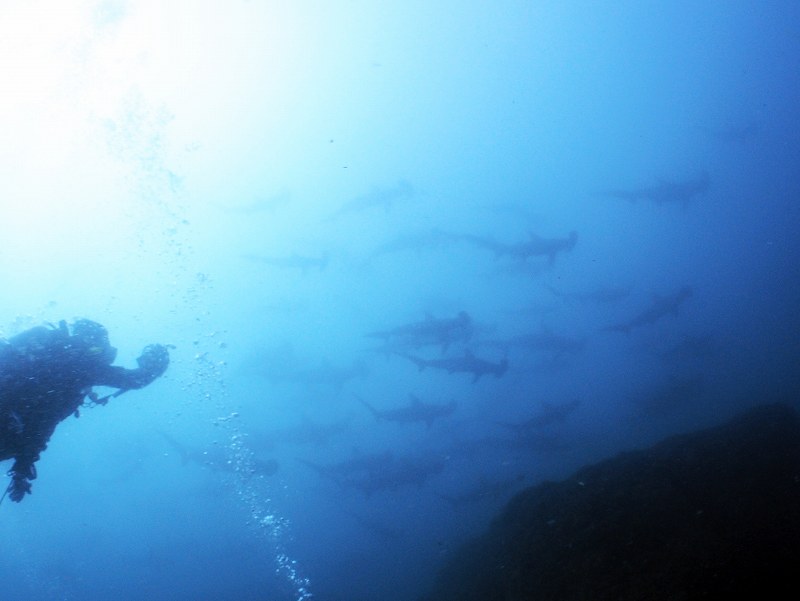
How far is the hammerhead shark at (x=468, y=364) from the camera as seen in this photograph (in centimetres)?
1780

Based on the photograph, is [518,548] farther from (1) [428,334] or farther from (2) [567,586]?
(1) [428,334]

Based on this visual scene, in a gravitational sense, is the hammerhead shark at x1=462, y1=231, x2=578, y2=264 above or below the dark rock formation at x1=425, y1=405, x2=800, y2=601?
above

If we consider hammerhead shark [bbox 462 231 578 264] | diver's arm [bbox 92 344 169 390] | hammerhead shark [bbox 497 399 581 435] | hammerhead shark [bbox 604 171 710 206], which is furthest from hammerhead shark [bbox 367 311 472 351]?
hammerhead shark [bbox 604 171 710 206]

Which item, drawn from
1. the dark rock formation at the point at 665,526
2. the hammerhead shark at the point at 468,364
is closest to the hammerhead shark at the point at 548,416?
the hammerhead shark at the point at 468,364

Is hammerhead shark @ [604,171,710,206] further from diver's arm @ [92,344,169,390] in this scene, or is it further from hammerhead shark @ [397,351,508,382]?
diver's arm @ [92,344,169,390]

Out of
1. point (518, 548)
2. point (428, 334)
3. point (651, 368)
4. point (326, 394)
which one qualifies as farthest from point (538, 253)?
point (326, 394)

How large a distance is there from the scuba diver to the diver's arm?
2 cm

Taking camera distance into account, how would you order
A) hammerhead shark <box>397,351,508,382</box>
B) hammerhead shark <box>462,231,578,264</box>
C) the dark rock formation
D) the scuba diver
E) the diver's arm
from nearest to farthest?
the dark rock formation < the scuba diver < the diver's arm < hammerhead shark <box>397,351,508,382</box> < hammerhead shark <box>462,231,578,264</box>

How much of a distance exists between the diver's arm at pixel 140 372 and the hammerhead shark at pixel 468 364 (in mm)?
10568

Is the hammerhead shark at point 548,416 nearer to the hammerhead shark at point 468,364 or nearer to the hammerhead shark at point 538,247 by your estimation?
the hammerhead shark at point 468,364

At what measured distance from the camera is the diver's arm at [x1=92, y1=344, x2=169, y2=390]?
7.28m

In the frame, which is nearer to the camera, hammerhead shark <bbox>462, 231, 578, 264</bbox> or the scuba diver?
the scuba diver

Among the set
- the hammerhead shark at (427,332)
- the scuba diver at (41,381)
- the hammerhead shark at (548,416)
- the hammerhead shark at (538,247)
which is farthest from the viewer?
the hammerhead shark at (538,247)

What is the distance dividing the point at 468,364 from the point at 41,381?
550 inches
